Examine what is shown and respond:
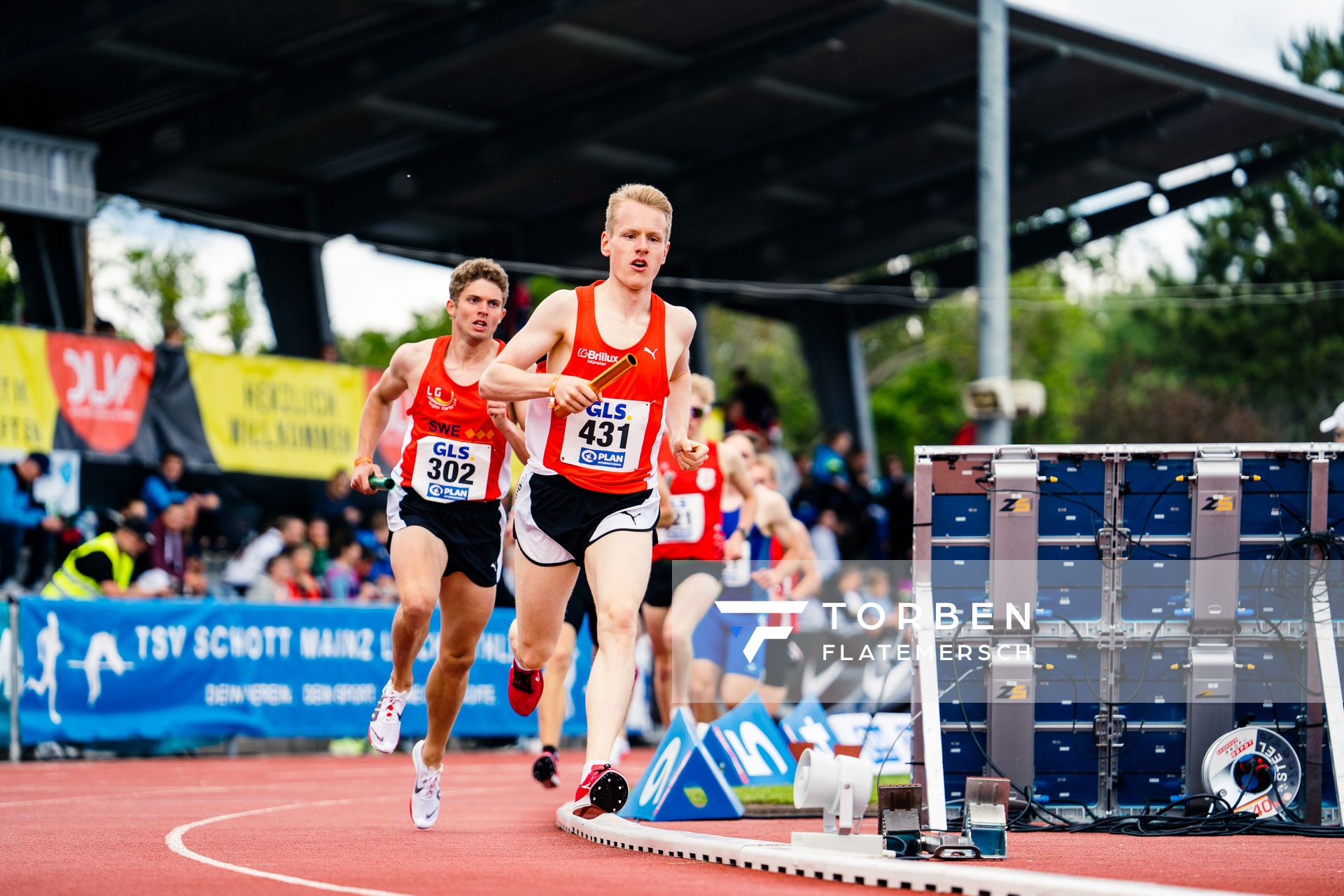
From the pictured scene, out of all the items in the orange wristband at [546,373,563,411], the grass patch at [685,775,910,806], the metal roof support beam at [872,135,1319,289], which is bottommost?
the grass patch at [685,775,910,806]

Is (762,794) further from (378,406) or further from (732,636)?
(378,406)

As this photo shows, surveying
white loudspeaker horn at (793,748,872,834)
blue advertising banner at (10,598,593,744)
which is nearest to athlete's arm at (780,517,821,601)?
white loudspeaker horn at (793,748,872,834)

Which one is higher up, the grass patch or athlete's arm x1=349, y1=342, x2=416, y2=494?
athlete's arm x1=349, y1=342, x2=416, y2=494

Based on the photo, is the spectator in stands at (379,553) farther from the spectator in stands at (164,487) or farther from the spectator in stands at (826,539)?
the spectator in stands at (826,539)

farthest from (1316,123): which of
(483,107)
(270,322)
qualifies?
(270,322)

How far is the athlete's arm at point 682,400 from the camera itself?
8.33m

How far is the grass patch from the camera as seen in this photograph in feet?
31.6

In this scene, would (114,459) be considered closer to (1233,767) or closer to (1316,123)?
(1233,767)

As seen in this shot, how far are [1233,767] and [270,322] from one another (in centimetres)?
2017

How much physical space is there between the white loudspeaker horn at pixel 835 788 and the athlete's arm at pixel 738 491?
157 inches

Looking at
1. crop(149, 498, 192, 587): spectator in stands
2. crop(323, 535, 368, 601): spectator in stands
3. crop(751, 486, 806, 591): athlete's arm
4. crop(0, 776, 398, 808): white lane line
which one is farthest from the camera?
crop(323, 535, 368, 601): spectator in stands

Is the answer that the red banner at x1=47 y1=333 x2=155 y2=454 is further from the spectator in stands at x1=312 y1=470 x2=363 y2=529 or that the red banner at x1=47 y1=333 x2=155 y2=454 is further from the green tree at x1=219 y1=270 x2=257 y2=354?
the green tree at x1=219 y1=270 x2=257 y2=354

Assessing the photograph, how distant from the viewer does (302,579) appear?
19734mm

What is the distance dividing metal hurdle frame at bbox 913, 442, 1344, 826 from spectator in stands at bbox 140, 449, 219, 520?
11.3 meters
